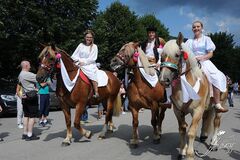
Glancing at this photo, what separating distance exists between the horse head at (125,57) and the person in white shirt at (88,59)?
1289 millimetres

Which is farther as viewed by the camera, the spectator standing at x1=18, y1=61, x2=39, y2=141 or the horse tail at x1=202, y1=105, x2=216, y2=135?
the spectator standing at x1=18, y1=61, x2=39, y2=141

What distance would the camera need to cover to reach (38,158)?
7664 mm

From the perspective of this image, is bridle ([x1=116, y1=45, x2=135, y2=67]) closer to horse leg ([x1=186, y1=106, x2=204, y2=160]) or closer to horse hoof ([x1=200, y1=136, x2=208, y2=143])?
horse leg ([x1=186, y1=106, x2=204, y2=160])

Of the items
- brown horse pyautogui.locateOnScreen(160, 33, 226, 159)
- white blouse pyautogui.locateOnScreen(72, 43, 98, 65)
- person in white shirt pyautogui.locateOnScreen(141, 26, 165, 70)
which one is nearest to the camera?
brown horse pyautogui.locateOnScreen(160, 33, 226, 159)

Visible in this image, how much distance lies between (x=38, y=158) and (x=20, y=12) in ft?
68.8

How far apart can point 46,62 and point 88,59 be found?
1257 millimetres

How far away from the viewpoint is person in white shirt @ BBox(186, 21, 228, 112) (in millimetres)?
7577

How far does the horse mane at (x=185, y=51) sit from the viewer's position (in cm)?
663

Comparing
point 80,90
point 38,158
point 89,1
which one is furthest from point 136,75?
point 89,1

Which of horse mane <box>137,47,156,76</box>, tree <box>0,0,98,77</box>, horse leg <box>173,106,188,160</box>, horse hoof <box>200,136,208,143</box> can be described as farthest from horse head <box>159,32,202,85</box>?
tree <box>0,0,98,77</box>

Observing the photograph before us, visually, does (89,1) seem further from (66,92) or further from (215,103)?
(215,103)

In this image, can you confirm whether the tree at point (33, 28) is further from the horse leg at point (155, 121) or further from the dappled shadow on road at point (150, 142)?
the horse leg at point (155, 121)

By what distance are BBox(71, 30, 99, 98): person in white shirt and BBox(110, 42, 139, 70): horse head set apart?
1.29 metres

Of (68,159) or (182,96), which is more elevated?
(182,96)
